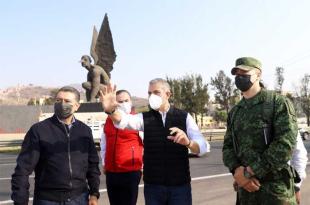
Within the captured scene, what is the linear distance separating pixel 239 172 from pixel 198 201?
14.9 feet

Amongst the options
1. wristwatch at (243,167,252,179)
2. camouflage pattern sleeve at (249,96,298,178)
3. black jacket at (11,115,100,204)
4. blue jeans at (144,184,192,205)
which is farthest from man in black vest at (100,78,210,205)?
camouflage pattern sleeve at (249,96,298,178)

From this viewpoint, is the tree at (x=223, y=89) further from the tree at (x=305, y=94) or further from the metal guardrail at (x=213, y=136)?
the metal guardrail at (x=213, y=136)

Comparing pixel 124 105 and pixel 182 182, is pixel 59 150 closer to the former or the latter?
pixel 182 182

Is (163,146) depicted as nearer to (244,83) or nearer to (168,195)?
(168,195)

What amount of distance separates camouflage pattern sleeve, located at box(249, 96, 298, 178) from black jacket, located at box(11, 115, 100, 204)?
5.00 feet

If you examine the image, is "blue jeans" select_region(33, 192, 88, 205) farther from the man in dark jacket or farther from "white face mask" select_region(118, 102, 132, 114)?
"white face mask" select_region(118, 102, 132, 114)

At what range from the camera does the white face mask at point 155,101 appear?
4.16 meters

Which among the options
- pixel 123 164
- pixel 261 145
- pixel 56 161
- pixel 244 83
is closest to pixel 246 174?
pixel 261 145

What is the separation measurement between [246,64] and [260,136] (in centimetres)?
67

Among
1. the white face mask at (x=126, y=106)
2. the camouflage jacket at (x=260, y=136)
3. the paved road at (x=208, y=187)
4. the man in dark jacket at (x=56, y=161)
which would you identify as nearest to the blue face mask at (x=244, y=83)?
the camouflage jacket at (x=260, y=136)

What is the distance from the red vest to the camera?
5.20 m

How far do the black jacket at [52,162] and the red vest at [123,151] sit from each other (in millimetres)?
1201

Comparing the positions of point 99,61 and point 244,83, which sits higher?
point 99,61

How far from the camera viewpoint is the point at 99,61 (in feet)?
96.6
